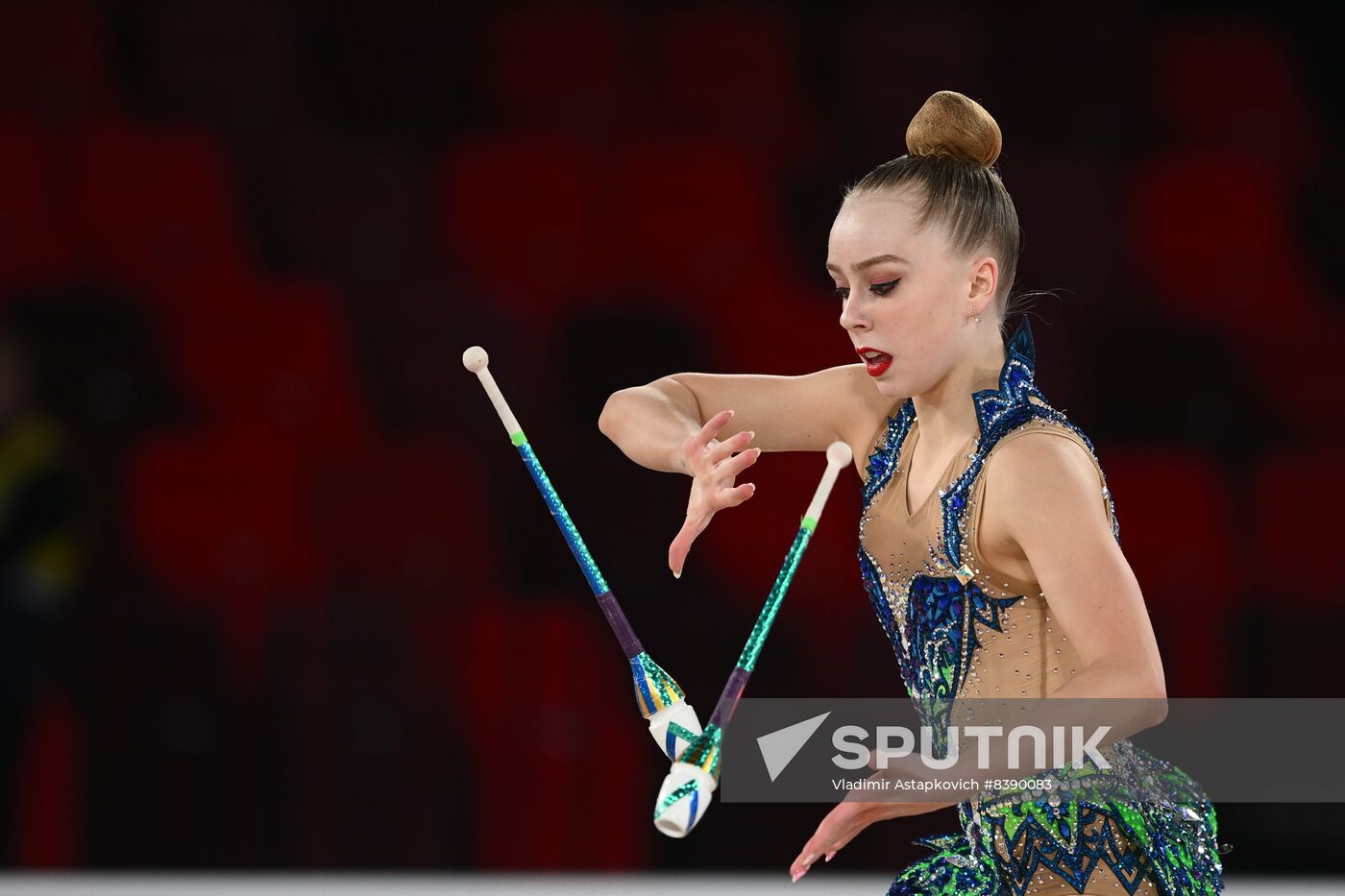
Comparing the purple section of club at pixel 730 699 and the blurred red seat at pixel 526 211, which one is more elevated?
the purple section of club at pixel 730 699

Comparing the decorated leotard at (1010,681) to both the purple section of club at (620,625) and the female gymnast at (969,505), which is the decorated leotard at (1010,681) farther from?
the purple section of club at (620,625)

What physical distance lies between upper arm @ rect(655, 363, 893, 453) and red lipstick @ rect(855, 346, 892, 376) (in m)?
0.20

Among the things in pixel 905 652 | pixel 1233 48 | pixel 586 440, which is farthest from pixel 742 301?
pixel 905 652

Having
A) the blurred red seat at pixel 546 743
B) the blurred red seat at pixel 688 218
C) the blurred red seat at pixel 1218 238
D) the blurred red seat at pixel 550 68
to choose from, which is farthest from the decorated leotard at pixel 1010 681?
the blurred red seat at pixel 550 68

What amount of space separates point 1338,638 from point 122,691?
Answer: 9.66ft

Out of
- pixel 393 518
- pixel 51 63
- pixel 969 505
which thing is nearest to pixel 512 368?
pixel 393 518

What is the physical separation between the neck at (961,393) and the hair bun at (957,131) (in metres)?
0.20

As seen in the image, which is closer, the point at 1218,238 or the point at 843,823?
the point at 843,823

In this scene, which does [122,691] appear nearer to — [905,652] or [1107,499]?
[905,652]

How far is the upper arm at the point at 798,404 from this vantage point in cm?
202

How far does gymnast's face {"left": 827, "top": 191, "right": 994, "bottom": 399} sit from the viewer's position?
5.81ft

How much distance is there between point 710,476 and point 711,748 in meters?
0.27

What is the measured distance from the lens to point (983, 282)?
1822 mm

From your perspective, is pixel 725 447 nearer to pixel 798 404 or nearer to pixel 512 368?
pixel 798 404
